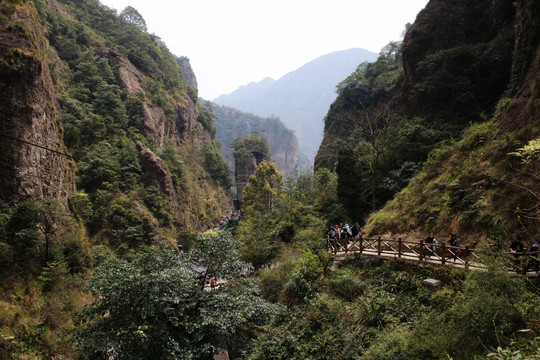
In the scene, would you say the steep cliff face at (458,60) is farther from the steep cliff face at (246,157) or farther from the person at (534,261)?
the steep cliff face at (246,157)

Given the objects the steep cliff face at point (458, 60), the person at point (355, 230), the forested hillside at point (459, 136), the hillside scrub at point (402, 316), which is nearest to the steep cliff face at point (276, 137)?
the forested hillside at point (459, 136)

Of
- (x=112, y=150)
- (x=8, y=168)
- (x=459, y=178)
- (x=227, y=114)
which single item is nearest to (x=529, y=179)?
(x=459, y=178)

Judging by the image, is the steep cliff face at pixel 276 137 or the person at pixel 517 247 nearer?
the person at pixel 517 247

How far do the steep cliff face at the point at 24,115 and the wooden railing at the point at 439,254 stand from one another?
1404cm

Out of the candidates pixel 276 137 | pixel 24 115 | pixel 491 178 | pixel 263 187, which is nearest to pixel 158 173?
pixel 263 187

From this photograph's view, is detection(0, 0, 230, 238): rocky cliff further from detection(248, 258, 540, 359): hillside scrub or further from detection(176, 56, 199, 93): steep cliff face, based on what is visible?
detection(176, 56, 199, 93): steep cliff face

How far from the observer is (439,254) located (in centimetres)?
1016

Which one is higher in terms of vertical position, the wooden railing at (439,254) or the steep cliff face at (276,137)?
the steep cliff face at (276,137)

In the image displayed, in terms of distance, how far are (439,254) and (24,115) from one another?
20560mm

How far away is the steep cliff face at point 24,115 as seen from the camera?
14547 millimetres

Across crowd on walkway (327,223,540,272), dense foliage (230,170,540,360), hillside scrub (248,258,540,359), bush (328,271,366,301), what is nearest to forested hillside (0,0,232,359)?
dense foliage (230,170,540,360)

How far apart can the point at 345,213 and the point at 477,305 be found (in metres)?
13.2

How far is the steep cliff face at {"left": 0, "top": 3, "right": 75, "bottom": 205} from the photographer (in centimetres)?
Answer: 1455

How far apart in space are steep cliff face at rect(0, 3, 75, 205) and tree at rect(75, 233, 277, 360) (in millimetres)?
8365
